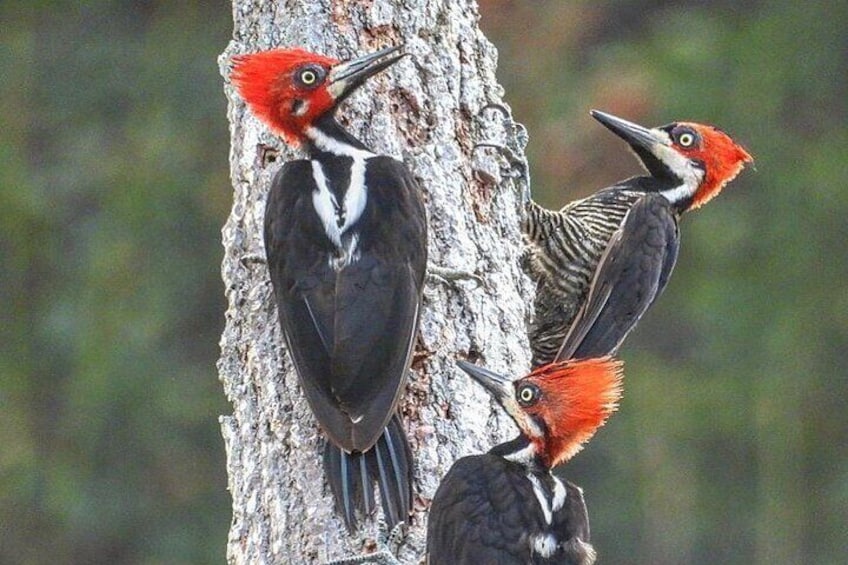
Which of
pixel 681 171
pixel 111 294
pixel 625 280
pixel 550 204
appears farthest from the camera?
pixel 111 294

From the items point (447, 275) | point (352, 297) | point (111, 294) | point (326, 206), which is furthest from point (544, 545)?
point (111, 294)

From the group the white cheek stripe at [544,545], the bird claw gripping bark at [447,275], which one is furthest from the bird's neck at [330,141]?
the white cheek stripe at [544,545]

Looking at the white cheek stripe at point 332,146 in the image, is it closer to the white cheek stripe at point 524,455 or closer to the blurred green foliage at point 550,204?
the white cheek stripe at point 524,455

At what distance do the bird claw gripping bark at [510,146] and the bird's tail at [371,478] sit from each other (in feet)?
3.96

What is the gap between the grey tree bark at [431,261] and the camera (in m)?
6.06

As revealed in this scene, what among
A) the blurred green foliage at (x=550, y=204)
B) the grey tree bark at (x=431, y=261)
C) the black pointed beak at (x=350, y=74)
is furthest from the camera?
the blurred green foliage at (x=550, y=204)

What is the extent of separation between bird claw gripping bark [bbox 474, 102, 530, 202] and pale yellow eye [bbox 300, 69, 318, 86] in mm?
715

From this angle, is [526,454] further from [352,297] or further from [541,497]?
[352,297]

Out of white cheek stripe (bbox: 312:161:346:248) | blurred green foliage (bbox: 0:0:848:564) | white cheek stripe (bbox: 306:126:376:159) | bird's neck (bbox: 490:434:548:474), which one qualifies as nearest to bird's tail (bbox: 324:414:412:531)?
bird's neck (bbox: 490:434:548:474)

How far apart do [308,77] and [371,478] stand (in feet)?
3.71

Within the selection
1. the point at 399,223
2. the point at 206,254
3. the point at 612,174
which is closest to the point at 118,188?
the point at 206,254

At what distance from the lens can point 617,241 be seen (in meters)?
7.33

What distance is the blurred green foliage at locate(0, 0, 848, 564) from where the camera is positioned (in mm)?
15328

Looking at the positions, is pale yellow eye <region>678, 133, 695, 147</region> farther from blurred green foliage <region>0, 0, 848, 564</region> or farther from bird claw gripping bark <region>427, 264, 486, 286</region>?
blurred green foliage <region>0, 0, 848, 564</region>
